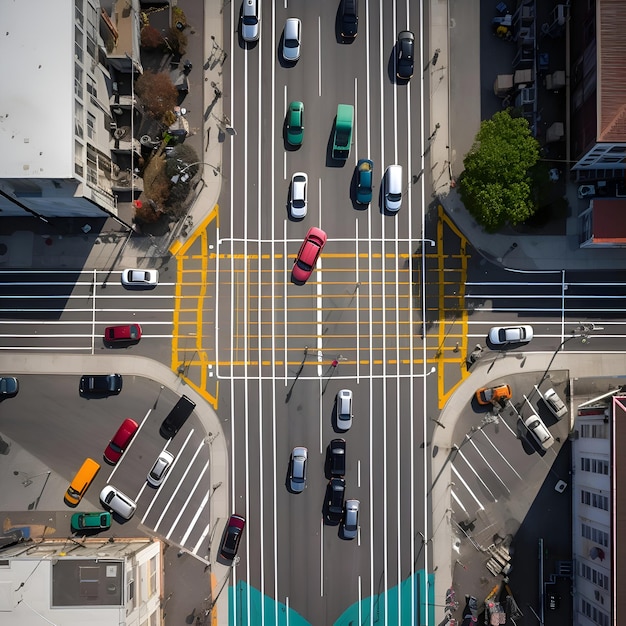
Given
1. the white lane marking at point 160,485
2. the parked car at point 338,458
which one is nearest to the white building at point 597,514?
the parked car at point 338,458

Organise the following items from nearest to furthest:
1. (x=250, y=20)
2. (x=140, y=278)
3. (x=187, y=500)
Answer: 1. (x=140, y=278)
2. (x=187, y=500)
3. (x=250, y=20)

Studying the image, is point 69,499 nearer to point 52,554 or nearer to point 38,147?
point 52,554

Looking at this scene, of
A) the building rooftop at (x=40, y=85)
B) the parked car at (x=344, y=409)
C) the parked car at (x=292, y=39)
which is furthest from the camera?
the parked car at (x=292, y=39)

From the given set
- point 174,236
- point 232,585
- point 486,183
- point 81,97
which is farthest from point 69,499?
point 486,183

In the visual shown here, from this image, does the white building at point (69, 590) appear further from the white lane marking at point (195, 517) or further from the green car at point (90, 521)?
the white lane marking at point (195, 517)

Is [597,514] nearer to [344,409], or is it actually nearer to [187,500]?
[344,409]

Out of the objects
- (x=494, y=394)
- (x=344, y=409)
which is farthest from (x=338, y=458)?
(x=494, y=394)
